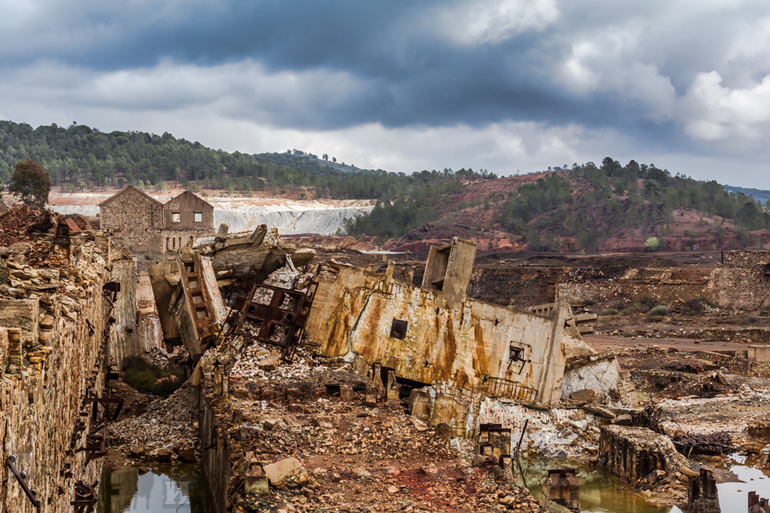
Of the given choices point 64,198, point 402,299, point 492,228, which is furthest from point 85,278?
point 64,198

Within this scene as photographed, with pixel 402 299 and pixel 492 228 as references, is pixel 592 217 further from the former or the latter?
pixel 402 299

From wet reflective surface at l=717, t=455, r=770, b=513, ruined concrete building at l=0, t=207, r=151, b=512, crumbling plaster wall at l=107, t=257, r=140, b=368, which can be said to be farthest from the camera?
crumbling plaster wall at l=107, t=257, r=140, b=368

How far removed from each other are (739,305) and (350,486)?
36.2 m

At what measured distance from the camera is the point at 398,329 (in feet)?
56.1

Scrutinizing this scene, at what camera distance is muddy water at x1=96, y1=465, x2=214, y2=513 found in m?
15.2

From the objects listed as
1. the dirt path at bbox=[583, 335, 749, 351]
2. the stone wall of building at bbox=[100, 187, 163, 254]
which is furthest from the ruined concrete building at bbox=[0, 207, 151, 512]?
the stone wall of building at bbox=[100, 187, 163, 254]

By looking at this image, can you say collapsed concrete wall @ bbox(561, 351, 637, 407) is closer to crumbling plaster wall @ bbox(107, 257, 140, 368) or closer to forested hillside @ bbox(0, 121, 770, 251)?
crumbling plaster wall @ bbox(107, 257, 140, 368)

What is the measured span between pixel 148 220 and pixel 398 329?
Answer: 3531 cm

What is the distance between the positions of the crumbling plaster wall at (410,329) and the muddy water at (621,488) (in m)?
2.24

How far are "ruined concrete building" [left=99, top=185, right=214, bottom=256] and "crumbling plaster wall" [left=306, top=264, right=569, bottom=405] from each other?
3203 centimetres

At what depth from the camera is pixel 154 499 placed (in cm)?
1559

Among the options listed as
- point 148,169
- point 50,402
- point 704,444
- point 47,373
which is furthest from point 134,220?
point 148,169

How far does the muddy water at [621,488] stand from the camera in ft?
47.5

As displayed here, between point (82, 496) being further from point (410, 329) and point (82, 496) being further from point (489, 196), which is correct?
point (489, 196)
